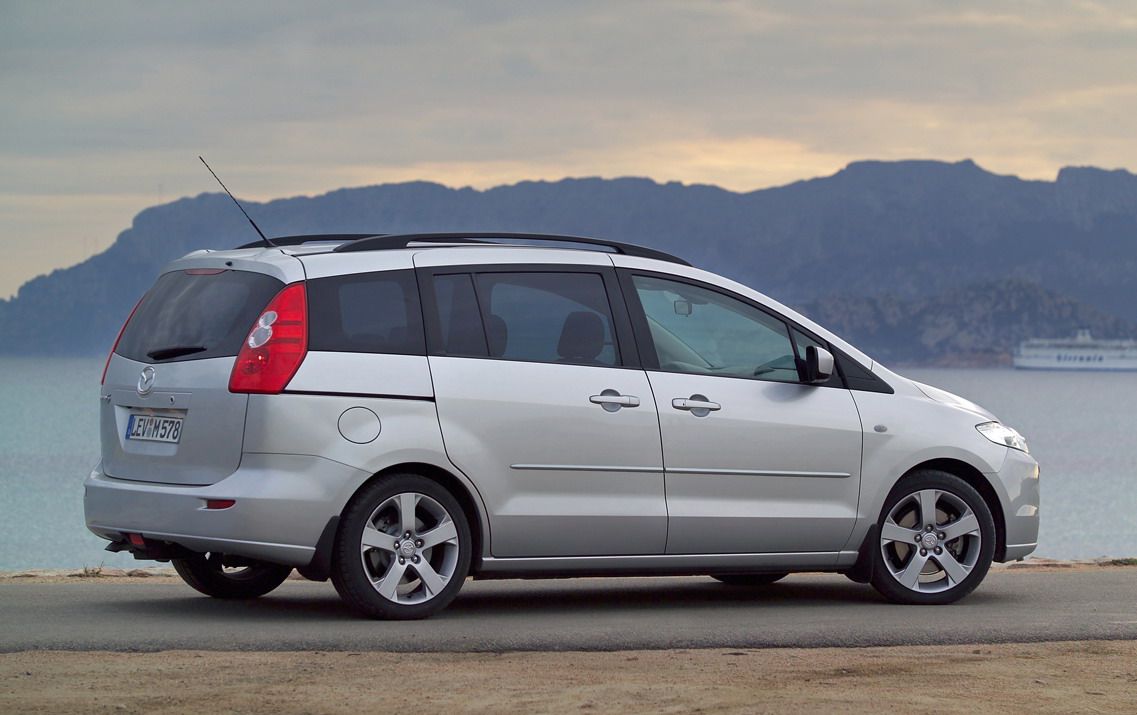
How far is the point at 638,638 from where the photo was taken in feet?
26.9

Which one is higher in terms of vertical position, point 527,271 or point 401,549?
point 527,271

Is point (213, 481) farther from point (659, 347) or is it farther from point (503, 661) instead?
point (659, 347)

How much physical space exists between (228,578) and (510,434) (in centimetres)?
224

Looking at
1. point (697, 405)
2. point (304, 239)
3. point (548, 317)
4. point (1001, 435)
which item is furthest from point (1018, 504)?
point (304, 239)

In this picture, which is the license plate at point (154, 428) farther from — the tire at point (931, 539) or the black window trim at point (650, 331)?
the tire at point (931, 539)

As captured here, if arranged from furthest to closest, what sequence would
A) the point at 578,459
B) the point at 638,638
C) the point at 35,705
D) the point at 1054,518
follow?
the point at 1054,518, the point at 578,459, the point at 638,638, the point at 35,705

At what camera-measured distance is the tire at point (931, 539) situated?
32.3 feet

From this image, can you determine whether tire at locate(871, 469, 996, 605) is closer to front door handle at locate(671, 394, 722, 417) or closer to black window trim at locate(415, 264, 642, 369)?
front door handle at locate(671, 394, 722, 417)

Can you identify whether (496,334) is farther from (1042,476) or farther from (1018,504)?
(1042,476)

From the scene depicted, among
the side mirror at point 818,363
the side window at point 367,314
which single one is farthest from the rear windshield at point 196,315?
the side mirror at point 818,363

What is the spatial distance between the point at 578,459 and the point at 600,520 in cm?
34

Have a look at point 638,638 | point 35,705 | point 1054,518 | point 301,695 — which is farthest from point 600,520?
point 1054,518

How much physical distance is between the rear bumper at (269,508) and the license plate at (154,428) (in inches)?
12.0

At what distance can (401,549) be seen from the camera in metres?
8.57
